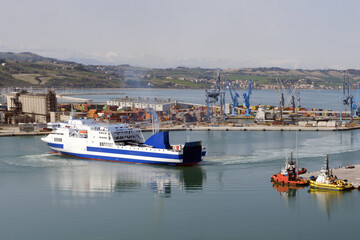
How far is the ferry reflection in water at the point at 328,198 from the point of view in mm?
17981

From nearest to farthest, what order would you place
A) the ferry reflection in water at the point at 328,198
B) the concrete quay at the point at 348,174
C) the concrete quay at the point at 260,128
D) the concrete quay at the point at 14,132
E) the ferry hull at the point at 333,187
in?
the ferry reflection in water at the point at 328,198
the ferry hull at the point at 333,187
the concrete quay at the point at 348,174
the concrete quay at the point at 14,132
the concrete quay at the point at 260,128

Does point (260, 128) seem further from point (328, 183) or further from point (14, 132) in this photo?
point (328, 183)

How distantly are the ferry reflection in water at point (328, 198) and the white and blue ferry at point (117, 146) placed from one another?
7.21 m

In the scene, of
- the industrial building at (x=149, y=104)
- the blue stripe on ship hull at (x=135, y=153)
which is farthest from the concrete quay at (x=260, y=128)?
the blue stripe on ship hull at (x=135, y=153)

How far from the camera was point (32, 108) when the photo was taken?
172 feet

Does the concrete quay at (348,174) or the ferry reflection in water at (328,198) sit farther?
the concrete quay at (348,174)

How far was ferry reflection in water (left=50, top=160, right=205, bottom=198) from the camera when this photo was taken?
2097 cm

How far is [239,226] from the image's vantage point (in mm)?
16094

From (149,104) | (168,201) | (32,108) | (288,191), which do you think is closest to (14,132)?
(32,108)

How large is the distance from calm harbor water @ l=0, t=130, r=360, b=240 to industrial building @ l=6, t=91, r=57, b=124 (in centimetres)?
2131

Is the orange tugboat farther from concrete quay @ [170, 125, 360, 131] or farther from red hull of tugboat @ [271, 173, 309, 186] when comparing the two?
concrete quay @ [170, 125, 360, 131]

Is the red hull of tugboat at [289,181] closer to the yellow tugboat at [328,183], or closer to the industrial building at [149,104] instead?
the yellow tugboat at [328,183]

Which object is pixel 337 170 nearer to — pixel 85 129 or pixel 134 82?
pixel 85 129

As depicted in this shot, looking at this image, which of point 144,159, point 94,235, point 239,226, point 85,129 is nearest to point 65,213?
point 94,235
